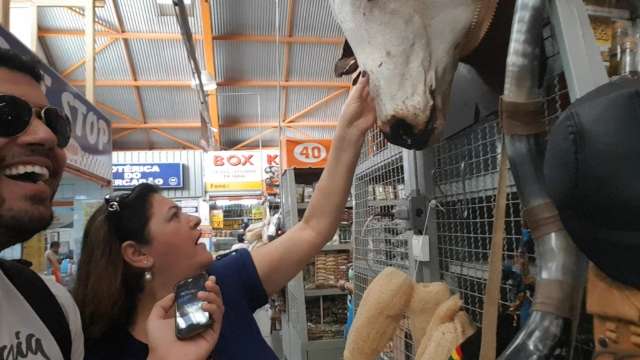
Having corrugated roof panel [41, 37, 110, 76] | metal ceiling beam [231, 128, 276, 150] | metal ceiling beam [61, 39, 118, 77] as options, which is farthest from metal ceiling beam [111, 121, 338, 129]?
corrugated roof panel [41, 37, 110, 76]

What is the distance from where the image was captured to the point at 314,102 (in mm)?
13789

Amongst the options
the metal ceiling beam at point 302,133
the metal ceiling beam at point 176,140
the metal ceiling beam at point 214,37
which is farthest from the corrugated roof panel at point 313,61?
the metal ceiling beam at point 176,140

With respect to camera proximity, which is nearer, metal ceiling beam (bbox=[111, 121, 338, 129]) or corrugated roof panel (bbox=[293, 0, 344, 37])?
corrugated roof panel (bbox=[293, 0, 344, 37])

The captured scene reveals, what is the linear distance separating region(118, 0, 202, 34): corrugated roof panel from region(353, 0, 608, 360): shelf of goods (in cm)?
945

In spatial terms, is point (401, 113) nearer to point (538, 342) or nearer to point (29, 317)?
point (538, 342)

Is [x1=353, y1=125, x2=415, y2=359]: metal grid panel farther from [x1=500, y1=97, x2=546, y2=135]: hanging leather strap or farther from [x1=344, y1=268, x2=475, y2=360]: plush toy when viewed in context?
[x1=500, y1=97, x2=546, y2=135]: hanging leather strap

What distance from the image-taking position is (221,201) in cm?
1208

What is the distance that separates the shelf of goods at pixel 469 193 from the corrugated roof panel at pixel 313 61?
1032 cm

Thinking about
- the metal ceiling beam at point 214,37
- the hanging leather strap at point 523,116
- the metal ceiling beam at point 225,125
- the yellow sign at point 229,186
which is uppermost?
the metal ceiling beam at point 214,37

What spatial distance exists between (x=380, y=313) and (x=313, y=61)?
37.9ft

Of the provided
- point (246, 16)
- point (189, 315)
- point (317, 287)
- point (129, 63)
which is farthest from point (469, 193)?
point (129, 63)

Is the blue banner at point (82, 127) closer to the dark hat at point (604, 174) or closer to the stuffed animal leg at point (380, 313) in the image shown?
the stuffed animal leg at point (380, 313)

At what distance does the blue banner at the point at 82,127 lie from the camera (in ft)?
8.46

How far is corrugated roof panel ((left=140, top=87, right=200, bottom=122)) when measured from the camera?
512 inches
